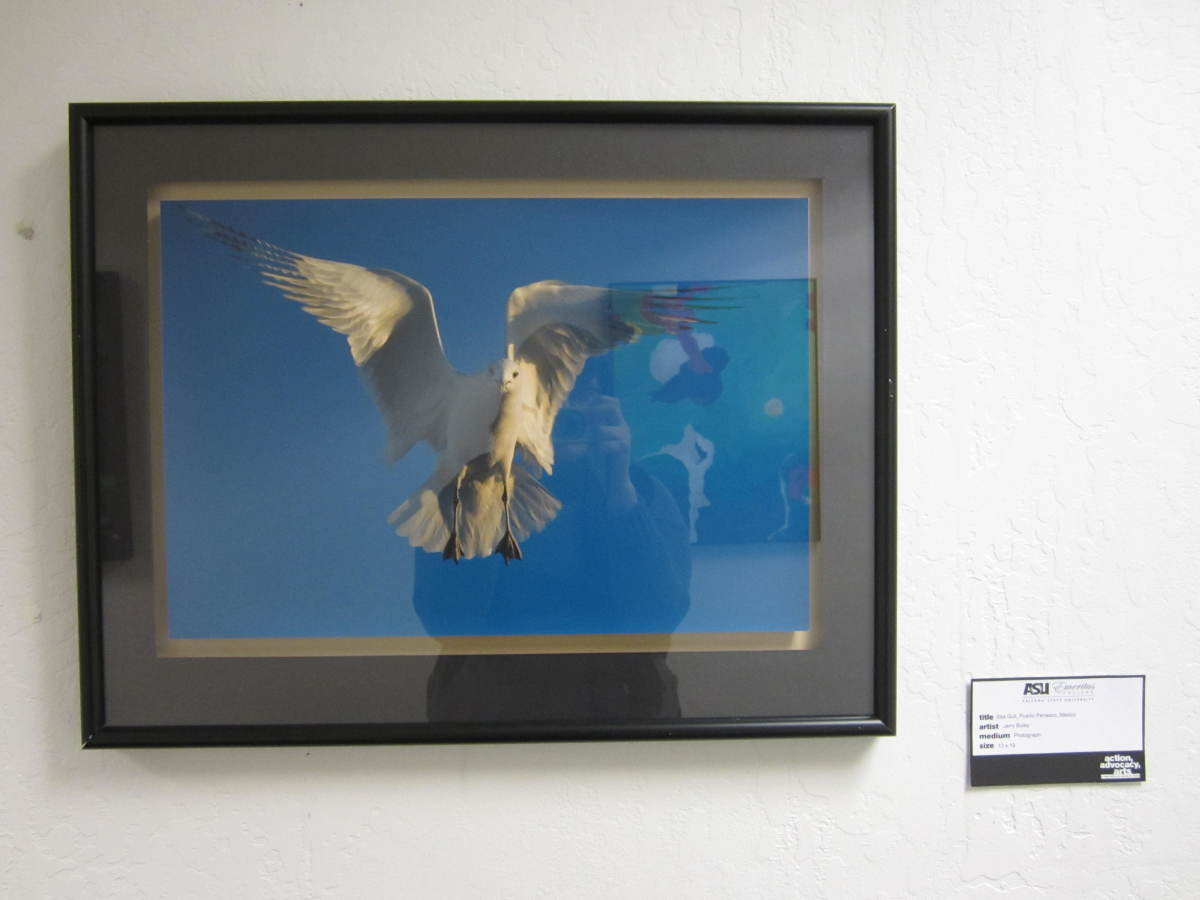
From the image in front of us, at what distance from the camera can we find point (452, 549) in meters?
0.76

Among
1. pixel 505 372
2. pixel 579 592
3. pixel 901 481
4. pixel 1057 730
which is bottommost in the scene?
pixel 1057 730

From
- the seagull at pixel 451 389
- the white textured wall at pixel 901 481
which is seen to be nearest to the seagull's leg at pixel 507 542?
the seagull at pixel 451 389

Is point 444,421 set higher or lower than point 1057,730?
higher

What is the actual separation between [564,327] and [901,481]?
1.23 ft

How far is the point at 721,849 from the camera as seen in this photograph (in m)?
0.79

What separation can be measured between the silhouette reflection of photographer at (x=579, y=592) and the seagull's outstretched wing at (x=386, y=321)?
0.41ft

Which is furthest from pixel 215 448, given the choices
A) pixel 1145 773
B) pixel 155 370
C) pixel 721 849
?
pixel 1145 773

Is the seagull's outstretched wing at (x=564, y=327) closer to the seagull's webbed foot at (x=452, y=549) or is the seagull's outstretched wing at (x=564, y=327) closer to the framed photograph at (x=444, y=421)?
the framed photograph at (x=444, y=421)

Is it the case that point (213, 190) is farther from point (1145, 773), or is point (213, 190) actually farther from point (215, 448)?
point (1145, 773)

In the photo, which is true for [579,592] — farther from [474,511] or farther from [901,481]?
[901,481]

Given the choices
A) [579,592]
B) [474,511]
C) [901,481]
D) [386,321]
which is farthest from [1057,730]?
[386,321]

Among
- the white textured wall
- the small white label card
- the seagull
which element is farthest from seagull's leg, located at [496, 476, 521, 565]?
the small white label card

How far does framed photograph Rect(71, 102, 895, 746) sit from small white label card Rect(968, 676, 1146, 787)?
126mm

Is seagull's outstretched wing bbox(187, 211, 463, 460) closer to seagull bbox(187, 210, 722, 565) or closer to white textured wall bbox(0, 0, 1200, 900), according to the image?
seagull bbox(187, 210, 722, 565)
